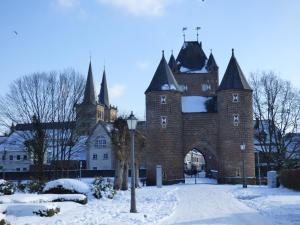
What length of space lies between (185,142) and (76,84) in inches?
639

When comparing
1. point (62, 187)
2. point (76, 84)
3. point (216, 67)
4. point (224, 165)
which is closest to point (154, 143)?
point (224, 165)

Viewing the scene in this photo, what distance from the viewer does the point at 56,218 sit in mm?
14609

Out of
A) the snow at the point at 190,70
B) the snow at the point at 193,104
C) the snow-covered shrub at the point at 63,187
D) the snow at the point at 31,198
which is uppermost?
the snow at the point at 190,70

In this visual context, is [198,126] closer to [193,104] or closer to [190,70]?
[193,104]

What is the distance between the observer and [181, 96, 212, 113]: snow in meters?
54.2

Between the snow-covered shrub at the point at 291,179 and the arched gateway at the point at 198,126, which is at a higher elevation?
the arched gateway at the point at 198,126

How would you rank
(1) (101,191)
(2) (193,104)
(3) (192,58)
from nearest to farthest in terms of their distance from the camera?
(1) (101,191)
(2) (193,104)
(3) (192,58)

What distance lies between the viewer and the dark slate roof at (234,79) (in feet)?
170

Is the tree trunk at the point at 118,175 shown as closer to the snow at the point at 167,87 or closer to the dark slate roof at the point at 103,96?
the snow at the point at 167,87

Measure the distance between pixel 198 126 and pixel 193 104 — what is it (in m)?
3.29

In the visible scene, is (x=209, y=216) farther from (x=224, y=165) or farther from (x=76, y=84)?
(x=224, y=165)

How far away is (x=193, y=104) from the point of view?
5525 centimetres

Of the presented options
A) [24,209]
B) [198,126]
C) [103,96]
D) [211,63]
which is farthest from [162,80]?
[103,96]

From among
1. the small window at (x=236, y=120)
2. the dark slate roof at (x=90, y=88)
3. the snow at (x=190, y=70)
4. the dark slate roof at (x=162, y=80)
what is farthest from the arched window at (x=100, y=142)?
the small window at (x=236, y=120)
